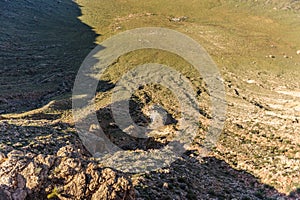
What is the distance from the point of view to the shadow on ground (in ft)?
138

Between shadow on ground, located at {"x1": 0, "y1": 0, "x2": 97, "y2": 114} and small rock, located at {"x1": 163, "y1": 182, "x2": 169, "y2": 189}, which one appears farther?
shadow on ground, located at {"x1": 0, "y1": 0, "x2": 97, "y2": 114}

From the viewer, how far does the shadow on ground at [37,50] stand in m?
42.0

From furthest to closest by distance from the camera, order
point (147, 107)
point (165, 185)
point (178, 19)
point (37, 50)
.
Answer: point (178, 19), point (37, 50), point (147, 107), point (165, 185)

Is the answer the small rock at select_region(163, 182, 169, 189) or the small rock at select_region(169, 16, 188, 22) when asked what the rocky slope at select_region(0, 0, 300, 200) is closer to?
the small rock at select_region(163, 182, 169, 189)

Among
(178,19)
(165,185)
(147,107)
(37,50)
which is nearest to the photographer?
(165,185)

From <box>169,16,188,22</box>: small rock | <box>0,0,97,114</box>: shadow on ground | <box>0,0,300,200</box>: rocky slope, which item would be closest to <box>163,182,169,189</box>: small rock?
<box>0,0,300,200</box>: rocky slope

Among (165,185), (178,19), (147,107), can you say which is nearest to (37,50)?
(147,107)

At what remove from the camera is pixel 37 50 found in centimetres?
6012

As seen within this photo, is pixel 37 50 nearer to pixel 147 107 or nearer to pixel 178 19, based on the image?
pixel 147 107

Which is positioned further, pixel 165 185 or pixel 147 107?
pixel 147 107

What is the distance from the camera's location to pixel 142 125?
31188 millimetres

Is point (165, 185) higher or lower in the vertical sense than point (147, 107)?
higher

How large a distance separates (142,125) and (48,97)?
54.2ft

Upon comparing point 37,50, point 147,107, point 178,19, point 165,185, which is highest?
point 165,185
